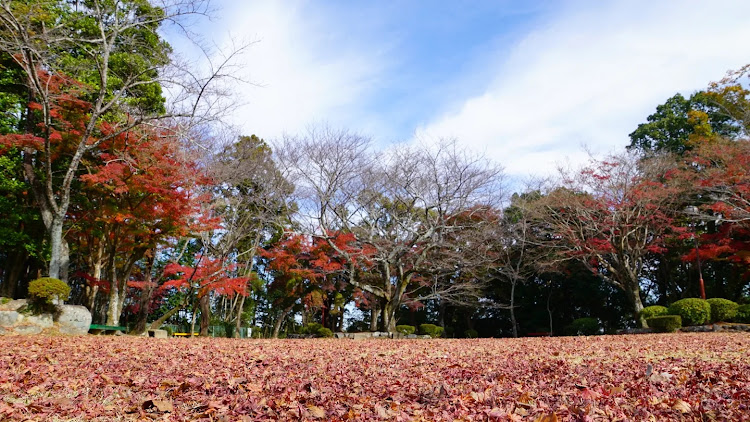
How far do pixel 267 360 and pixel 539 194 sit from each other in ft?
52.7

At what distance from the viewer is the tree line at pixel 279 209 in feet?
36.4

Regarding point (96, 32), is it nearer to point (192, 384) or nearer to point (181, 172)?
point (181, 172)

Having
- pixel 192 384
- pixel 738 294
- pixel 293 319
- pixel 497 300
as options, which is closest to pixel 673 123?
pixel 738 294

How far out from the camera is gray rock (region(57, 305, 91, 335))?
31.1ft

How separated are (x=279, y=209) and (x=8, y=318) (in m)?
9.25

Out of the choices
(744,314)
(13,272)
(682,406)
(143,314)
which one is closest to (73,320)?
(143,314)

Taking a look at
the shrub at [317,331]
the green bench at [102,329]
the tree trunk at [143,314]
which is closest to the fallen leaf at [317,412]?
the green bench at [102,329]

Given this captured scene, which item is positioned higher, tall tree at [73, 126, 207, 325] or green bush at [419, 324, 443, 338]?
tall tree at [73, 126, 207, 325]

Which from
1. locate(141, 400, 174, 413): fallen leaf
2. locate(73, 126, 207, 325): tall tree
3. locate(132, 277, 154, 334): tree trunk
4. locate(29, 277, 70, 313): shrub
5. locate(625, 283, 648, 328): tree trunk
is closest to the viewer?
locate(141, 400, 174, 413): fallen leaf

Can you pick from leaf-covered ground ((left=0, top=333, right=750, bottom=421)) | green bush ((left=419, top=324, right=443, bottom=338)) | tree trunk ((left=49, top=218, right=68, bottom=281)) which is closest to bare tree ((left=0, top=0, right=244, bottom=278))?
tree trunk ((left=49, top=218, right=68, bottom=281))

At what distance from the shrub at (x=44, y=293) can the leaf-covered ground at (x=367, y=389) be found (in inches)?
187

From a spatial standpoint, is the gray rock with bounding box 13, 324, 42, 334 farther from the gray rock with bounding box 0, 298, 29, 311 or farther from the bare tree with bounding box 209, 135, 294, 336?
the bare tree with bounding box 209, 135, 294, 336

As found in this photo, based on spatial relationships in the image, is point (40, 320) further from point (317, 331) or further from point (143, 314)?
point (317, 331)

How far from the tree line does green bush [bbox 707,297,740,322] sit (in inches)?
72.6
